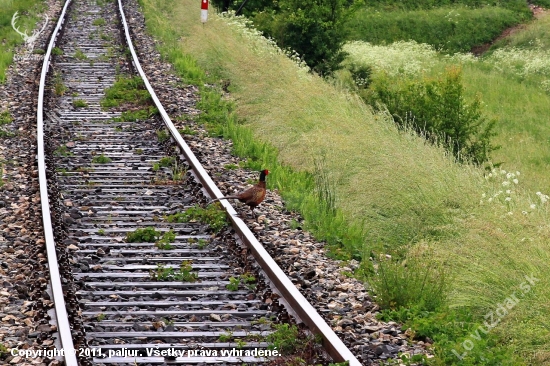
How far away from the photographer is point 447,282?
7.09 metres

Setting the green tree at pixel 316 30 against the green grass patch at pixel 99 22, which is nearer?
the green tree at pixel 316 30

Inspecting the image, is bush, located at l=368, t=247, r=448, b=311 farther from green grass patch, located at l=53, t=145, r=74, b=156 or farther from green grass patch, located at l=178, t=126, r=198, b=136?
green grass patch, located at l=178, t=126, r=198, b=136

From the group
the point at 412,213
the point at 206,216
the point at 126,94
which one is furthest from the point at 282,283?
the point at 126,94

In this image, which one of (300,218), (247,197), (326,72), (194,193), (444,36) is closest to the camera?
(247,197)

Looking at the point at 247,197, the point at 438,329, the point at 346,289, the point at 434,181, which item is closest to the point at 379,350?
the point at 438,329

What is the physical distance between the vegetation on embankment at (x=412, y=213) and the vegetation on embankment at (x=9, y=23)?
6291 millimetres

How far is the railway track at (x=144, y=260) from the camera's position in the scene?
6055 mm

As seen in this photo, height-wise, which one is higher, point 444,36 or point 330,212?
point 330,212

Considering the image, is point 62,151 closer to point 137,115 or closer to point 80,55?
point 137,115

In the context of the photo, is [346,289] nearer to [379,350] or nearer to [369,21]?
[379,350]

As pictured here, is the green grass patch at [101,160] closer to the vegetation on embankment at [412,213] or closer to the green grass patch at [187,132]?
the green grass patch at [187,132]

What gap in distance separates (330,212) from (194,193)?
1.70m

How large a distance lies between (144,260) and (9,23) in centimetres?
2109

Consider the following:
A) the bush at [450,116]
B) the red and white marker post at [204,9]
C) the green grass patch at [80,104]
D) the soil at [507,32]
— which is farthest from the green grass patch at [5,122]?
the soil at [507,32]
